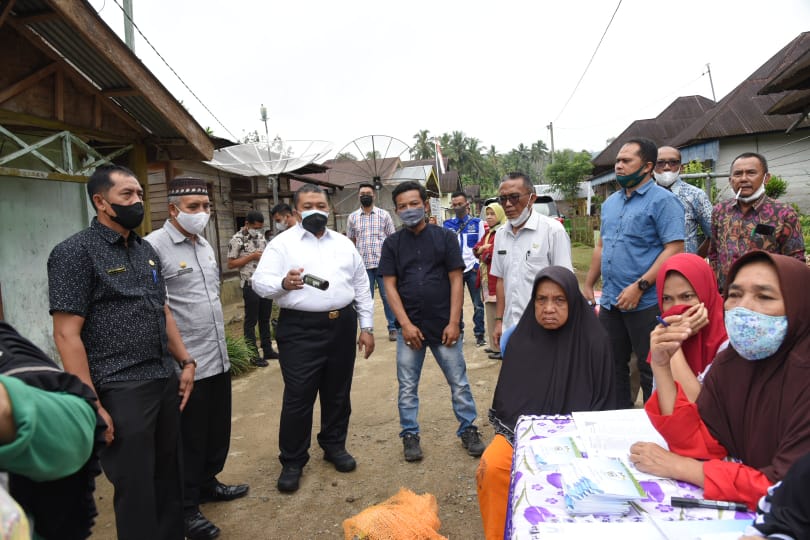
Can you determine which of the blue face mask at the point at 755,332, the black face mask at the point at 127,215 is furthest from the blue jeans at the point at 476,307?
the blue face mask at the point at 755,332

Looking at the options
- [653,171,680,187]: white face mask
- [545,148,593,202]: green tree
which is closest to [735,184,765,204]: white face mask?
[653,171,680,187]: white face mask

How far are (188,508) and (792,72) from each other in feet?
19.2

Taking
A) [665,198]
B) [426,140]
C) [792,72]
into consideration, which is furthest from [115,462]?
[426,140]

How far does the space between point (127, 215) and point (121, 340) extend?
0.59 meters

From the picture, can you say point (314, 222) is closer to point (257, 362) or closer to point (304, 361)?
point (304, 361)

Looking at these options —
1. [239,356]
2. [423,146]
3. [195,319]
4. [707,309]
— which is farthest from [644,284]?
[423,146]

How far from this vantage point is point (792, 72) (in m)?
4.46

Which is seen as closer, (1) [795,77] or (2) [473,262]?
(1) [795,77]

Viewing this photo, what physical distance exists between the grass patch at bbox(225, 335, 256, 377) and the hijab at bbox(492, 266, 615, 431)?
14.5ft

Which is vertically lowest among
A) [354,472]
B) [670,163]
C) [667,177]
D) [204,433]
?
[354,472]

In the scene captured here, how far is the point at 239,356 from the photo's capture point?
6.38 m

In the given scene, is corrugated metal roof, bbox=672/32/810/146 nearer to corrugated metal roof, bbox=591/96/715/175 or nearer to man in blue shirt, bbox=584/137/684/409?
corrugated metal roof, bbox=591/96/715/175

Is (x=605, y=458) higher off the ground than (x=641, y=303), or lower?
lower

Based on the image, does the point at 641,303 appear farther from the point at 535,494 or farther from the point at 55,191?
the point at 55,191
